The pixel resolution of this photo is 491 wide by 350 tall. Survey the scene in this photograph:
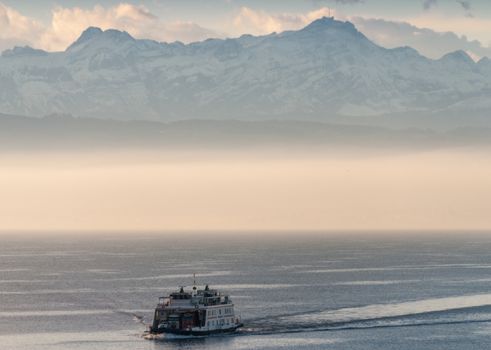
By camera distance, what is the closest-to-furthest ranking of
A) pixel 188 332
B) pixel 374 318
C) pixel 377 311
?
pixel 188 332
pixel 374 318
pixel 377 311

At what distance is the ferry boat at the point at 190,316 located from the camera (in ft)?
523

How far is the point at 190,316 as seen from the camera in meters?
161

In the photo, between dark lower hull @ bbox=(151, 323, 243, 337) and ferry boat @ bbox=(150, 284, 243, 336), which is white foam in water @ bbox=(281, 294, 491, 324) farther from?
dark lower hull @ bbox=(151, 323, 243, 337)

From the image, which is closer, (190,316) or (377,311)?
(190,316)

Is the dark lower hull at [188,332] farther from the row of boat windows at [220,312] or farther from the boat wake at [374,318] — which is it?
the boat wake at [374,318]

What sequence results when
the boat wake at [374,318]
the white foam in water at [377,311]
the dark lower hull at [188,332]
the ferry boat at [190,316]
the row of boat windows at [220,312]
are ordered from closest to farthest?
the dark lower hull at [188,332] < the ferry boat at [190,316] < the row of boat windows at [220,312] < the boat wake at [374,318] < the white foam in water at [377,311]

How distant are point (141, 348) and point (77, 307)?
50.2 m

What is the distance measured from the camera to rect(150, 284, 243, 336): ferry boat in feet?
523

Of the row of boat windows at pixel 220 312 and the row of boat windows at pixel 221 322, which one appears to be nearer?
the row of boat windows at pixel 221 322

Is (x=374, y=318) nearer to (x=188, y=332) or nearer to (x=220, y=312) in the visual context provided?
(x=220, y=312)

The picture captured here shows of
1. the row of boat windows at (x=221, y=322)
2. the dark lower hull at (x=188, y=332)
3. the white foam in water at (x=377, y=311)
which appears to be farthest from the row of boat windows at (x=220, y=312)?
the white foam in water at (x=377, y=311)

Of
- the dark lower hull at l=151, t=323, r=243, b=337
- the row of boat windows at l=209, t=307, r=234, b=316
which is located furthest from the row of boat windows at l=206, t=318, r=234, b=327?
the row of boat windows at l=209, t=307, r=234, b=316

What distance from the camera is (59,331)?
165m

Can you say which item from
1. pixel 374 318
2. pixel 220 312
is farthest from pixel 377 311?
pixel 220 312
